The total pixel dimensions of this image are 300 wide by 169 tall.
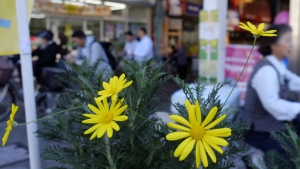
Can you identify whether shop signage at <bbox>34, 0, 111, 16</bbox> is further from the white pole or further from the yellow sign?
the white pole

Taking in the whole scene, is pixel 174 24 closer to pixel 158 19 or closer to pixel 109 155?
pixel 158 19

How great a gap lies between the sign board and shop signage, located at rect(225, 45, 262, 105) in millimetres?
433

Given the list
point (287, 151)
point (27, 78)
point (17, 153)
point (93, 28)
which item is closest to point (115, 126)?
point (27, 78)

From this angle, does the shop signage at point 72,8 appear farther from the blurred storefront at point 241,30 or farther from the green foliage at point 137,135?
the green foliage at point 137,135

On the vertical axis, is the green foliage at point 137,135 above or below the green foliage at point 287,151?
above

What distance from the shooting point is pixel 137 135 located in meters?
1.17

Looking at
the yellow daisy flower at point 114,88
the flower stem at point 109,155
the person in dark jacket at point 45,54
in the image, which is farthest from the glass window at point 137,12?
the yellow daisy flower at point 114,88

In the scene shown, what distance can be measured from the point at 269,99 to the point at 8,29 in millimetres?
1772

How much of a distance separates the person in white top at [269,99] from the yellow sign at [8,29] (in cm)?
170

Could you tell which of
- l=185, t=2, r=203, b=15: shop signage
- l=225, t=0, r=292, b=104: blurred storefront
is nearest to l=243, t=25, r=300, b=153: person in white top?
l=225, t=0, r=292, b=104: blurred storefront

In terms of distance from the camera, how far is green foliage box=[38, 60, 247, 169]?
3.59 ft

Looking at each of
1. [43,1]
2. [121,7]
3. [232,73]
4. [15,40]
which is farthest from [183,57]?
[15,40]

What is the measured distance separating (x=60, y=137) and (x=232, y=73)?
403 cm

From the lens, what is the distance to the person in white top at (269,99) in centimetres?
234
